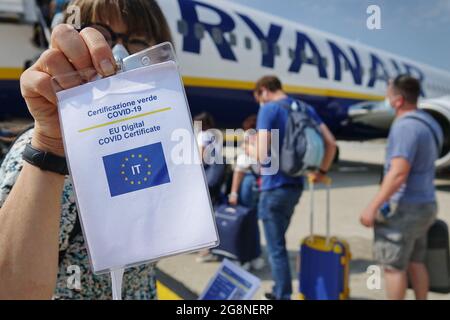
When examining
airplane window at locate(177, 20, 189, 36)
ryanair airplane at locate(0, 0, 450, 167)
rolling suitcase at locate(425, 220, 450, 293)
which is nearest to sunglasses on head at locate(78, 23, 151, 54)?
rolling suitcase at locate(425, 220, 450, 293)

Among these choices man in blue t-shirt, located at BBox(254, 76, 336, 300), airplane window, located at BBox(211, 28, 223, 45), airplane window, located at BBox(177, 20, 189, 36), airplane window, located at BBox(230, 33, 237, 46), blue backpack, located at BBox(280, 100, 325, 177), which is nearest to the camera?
blue backpack, located at BBox(280, 100, 325, 177)

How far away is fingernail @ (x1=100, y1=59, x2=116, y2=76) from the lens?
57cm

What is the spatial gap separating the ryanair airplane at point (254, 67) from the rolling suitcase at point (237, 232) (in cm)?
231

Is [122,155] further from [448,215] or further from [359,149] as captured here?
[359,149]

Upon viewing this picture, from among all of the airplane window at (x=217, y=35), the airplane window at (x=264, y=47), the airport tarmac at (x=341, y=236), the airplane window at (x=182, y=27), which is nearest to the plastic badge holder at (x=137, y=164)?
the airport tarmac at (x=341, y=236)

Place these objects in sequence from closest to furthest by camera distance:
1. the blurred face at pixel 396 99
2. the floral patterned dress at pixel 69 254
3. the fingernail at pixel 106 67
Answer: the fingernail at pixel 106 67 < the floral patterned dress at pixel 69 254 < the blurred face at pixel 396 99

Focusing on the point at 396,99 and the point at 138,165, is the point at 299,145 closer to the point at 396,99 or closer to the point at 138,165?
the point at 396,99

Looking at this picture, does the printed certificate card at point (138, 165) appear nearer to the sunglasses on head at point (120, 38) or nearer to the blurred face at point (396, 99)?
the sunglasses on head at point (120, 38)

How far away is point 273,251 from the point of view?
8.95ft

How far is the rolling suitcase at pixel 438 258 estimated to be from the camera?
2.22 m

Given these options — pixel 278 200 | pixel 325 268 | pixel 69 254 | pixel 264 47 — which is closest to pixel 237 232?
pixel 278 200

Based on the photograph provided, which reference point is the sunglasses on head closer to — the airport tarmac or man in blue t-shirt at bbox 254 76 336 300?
the airport tarmac

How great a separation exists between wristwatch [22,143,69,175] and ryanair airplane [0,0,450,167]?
12.5 ft
